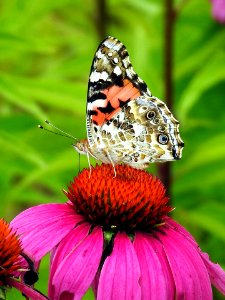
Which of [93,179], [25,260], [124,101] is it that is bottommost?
[25,260]

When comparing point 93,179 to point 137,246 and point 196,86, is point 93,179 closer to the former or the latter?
point 137,246

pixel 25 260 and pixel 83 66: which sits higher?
pixel 83 66

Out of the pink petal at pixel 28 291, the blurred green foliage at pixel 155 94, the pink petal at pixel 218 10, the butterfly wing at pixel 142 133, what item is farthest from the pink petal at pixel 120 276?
the pink petal at pixel 218 10

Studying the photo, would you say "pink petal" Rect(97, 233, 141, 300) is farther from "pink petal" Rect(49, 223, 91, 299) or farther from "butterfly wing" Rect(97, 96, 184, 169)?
"butterfly wing" Rect(97, 96, 184, 169)

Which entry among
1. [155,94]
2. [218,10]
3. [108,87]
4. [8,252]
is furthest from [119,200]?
[218,10]

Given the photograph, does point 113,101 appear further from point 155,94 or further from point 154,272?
point 155,94

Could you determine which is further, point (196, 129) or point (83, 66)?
point (83, 66)

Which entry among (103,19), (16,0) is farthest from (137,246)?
(103,19)

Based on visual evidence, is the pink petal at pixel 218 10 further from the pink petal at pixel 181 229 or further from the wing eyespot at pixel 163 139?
the pink petal at pixel 181 229
